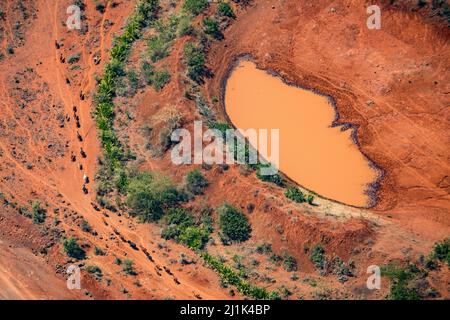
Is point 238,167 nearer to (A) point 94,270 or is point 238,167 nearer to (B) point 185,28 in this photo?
(A) point 94,270

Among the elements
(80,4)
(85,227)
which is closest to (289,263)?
(85,227)

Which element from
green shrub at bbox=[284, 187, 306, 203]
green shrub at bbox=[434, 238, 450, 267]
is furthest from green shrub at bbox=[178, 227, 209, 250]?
green shrub at bbox=[434, 238, 450, 267]

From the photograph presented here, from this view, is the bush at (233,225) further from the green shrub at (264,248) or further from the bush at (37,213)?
the bush at (37,213)

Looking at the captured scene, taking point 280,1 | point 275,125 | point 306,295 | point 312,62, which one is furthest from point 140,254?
point 280,1

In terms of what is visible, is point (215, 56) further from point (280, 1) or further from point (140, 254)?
point (140, 254)

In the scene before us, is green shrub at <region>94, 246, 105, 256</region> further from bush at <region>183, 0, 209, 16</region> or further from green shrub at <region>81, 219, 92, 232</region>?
bush at <region>183, 0, 209, 16</region>
